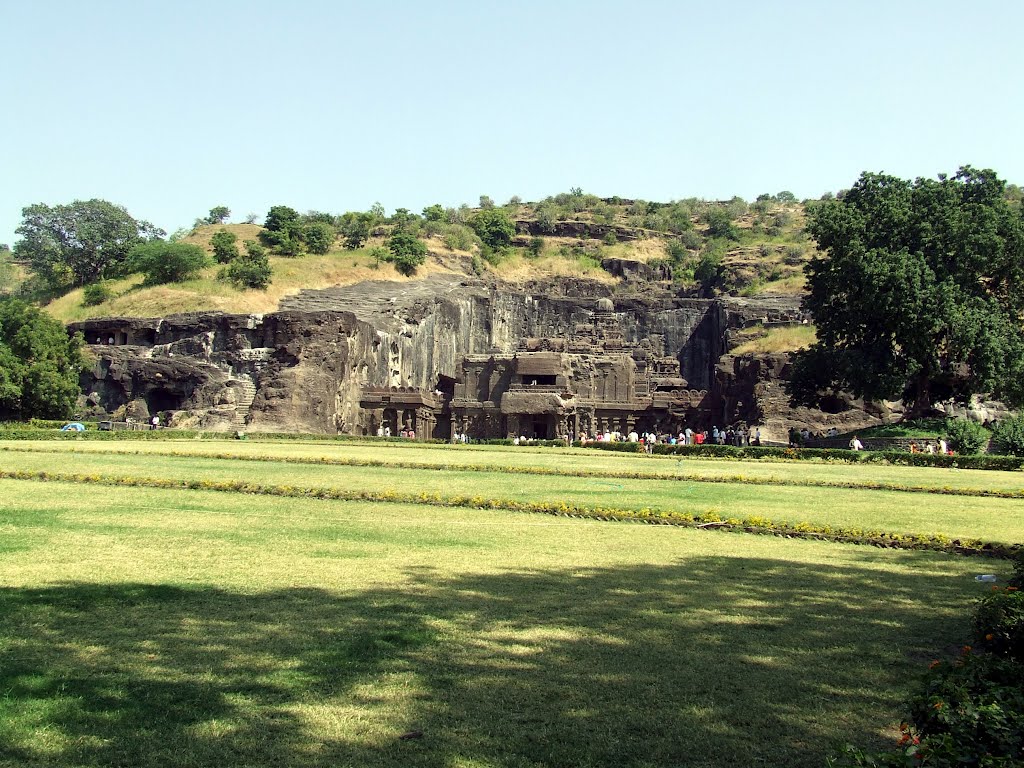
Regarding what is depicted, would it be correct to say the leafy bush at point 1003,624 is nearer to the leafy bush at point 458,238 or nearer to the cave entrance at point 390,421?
the cave entrance at point 390,421

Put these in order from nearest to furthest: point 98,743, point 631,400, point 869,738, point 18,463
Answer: point 98,743
point 869,738
point 18,463
point 631,400

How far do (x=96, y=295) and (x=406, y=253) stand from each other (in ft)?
91.2

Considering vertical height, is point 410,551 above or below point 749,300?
below

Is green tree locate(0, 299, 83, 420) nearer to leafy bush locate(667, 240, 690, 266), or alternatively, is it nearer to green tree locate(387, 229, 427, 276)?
green tree locate(387, 229, 427, 276)

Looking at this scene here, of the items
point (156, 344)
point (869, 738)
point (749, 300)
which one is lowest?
point (869, 738)

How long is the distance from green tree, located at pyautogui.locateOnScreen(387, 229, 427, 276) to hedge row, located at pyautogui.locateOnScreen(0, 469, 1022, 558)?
70.5 meters

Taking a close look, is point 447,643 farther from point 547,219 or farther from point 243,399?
point 547,219

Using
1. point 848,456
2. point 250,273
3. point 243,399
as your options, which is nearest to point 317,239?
point 250,273

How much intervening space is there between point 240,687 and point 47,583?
418cm

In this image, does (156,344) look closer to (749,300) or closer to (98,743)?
(749,300)

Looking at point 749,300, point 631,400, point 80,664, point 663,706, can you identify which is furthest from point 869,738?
point 749,300

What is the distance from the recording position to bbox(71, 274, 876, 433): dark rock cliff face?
58.4 meters

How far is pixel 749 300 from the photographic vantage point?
8800cm

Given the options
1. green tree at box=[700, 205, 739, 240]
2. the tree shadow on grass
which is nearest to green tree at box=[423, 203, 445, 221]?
green tree at box=[700, 205, 739, 240]
